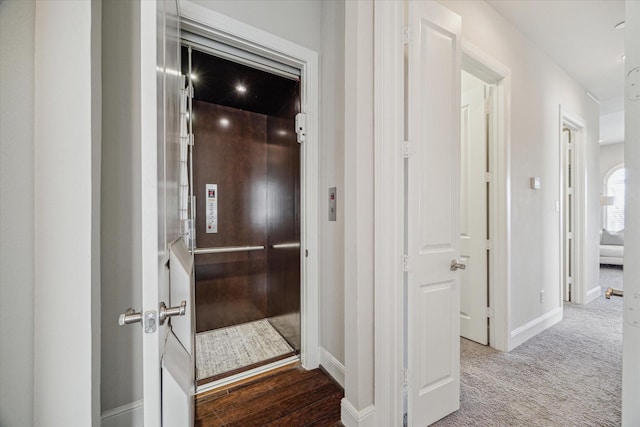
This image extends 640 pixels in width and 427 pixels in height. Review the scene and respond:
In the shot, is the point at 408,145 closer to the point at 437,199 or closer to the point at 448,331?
the point at 437,199

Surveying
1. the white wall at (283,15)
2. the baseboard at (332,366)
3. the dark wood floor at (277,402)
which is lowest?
the dark wood floor at (277,402)

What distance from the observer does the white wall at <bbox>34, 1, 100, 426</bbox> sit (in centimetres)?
79

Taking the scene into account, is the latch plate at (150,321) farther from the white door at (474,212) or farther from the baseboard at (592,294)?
the baseboard at (592,294)

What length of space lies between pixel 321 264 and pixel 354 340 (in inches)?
25.4

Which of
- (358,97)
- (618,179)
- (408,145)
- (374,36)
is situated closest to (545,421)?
(408,145)

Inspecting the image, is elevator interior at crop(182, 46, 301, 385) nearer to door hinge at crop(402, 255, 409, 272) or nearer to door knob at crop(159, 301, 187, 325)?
door hinge at crop(402, 255, 409, 272)

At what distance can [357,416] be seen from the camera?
1278 mm

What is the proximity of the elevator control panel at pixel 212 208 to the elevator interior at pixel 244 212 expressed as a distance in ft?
0.03

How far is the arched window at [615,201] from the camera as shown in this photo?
6.35 m

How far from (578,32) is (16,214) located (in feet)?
13.3

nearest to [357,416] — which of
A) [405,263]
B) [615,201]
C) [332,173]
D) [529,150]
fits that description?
[405,263]

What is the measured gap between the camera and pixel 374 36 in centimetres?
135

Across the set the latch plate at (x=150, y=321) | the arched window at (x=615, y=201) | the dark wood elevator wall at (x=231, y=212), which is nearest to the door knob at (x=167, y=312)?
the latch plate at (x=150, y=321)

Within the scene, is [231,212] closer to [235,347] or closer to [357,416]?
[235,347]
